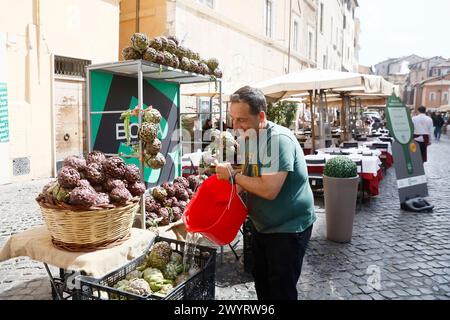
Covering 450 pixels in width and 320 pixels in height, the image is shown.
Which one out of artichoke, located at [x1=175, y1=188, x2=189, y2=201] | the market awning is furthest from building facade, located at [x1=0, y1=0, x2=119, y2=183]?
artichoke, located at [x1=175, y1=188, x2=189, y2=201]

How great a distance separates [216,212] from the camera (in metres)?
2.45

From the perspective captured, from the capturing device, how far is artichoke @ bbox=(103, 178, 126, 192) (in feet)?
8.36

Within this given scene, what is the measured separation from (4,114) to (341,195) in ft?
20.9

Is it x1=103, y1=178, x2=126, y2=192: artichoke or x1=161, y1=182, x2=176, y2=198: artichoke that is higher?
x1=103, y1=178, x2=126, y2=192: artichoke

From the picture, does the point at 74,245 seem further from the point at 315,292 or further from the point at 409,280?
the point at 409,280

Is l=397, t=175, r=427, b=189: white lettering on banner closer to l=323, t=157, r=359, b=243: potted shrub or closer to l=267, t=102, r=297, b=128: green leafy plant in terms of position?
l=323, t=157, r=359, b=243: potted shrub

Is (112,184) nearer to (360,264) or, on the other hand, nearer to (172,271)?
(172,271)

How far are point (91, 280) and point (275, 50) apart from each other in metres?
18.8

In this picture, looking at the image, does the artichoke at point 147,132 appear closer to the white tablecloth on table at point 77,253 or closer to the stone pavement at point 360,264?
the white tablecloth on table at point 77,253

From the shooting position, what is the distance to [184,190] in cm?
414

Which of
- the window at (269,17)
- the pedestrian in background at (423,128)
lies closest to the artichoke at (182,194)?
the pedestrian in background at (423,128)

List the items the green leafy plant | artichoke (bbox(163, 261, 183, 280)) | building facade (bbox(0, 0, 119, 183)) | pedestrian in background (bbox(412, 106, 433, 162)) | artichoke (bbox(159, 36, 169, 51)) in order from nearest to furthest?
artichoke (bbox(163, 261, 183, 280)) → artichoke (bbox(159, 36, 169, 51)) → building facade (bbox(0, 0, 119, 183)) → pedestrian in background (bbox(412, 106, 433, 162)) → the green leafy plant

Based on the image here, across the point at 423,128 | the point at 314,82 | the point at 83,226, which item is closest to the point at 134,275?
the point at 83,226

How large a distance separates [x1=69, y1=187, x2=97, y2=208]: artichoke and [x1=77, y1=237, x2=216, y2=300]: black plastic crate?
43 centimetres
